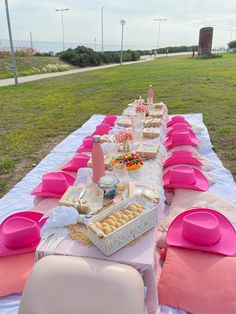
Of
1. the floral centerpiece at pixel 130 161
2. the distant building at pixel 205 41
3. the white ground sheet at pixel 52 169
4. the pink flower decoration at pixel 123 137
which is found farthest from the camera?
the distant building at pixel 205 41

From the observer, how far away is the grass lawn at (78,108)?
16.0 ft

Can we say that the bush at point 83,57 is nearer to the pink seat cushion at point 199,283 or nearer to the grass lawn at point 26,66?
the grass lawn at point 26,66

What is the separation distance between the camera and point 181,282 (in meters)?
1.95

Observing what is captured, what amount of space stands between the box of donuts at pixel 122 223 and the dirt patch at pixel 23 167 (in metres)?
2.38

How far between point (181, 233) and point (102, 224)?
749mm

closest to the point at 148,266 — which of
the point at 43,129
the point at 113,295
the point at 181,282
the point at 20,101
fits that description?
the point at 113,295

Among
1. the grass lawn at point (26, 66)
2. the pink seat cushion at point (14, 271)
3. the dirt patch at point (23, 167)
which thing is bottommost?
the dirt patch at point (23, 167)

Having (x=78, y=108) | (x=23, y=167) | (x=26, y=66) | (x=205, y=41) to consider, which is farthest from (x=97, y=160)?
(x=205, y=41)

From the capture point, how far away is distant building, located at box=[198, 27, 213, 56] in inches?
994

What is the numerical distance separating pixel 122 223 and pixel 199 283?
2.31 ft

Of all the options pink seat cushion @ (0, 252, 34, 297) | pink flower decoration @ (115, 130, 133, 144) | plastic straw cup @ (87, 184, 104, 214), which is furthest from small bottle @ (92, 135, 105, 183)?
pink flower decoration @ (115, 130, 133, 144)

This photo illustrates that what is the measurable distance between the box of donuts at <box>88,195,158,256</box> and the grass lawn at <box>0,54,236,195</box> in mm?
2410

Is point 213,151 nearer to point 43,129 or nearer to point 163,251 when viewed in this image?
point 163,251

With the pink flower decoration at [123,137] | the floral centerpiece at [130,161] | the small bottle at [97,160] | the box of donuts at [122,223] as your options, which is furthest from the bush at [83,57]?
the box of donuts at [122,223]
